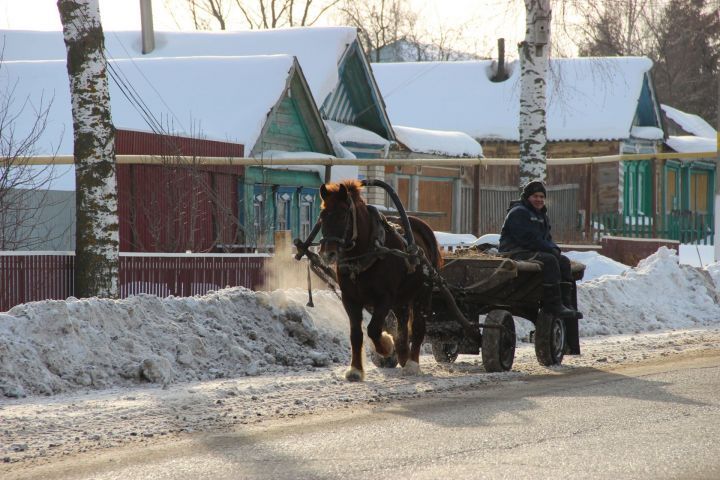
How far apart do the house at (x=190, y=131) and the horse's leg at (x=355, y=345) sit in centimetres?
794

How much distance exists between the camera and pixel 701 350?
14148 mm

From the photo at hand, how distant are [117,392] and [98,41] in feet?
15.6

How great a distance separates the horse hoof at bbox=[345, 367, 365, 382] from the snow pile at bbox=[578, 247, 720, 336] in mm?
6554

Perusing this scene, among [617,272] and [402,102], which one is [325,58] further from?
[402,102]

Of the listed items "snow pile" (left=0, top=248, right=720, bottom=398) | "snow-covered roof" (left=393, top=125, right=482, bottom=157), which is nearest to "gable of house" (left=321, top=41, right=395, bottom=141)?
"snow-covered roof" (left=393, top=125, right=482, bottom=157)

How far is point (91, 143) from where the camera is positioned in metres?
13.5

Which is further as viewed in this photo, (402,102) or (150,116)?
(402,102)

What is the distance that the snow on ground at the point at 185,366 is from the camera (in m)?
8.66

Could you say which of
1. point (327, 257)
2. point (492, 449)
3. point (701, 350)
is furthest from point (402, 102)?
point (492, 449)

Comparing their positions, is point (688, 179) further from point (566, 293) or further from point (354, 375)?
point (354, 375)

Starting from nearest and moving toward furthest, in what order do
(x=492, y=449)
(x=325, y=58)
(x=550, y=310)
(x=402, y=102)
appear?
(x=492, y=449) → (x=550, y=310) → (x=325, y=58) → (x=402, y=102)

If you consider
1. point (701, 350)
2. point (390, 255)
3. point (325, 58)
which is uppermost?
point (325, 58)

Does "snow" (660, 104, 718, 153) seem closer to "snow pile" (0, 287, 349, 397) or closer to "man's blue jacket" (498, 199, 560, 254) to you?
"man's blue jacket" (498, 199, 560, 254)

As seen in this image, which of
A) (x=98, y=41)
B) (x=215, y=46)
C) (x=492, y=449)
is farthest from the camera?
(x=215, y=46)
